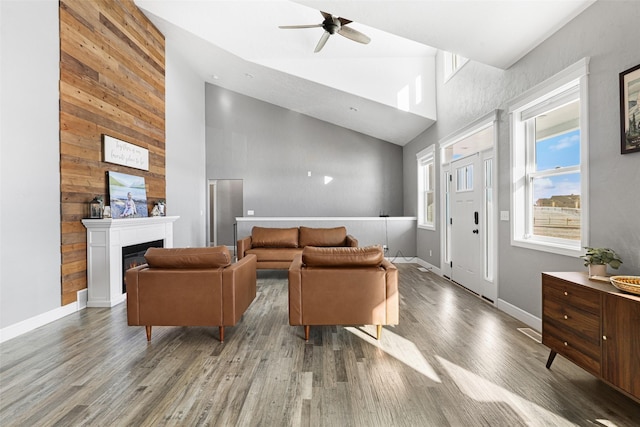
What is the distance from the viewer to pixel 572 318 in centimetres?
226

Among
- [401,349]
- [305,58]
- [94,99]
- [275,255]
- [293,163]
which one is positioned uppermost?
[305,58]

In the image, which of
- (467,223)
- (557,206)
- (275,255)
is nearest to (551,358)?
(557,206)

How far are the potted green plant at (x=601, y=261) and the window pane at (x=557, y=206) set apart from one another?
0.76 m

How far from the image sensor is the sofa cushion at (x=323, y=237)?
631 centimetres

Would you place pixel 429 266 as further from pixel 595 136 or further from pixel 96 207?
pixel 96 207

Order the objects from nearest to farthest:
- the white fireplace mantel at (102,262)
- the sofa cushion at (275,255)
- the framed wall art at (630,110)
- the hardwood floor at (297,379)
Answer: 1. the hardwood floor at (297,379)
2. the framed wall art at (630,110)
3. the white fireplace mantel at (102,262)
4. the sofa cushion at (275,255)

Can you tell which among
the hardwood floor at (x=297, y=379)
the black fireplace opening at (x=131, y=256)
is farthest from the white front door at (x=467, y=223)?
the black fireplace opening at (x=131, y=256)

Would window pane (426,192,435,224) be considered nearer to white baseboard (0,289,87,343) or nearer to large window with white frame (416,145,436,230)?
large window with white frame (416,145,436,230)

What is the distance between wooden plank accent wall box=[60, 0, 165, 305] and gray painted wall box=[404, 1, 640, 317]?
16.5 feet

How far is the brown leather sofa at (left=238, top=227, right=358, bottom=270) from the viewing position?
5891mm

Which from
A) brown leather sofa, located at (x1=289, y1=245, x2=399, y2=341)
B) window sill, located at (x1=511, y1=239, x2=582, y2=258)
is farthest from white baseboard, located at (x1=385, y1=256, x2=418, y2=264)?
brown leather sofa, located at (x1=289, y1=245, x2=399, y2=341)

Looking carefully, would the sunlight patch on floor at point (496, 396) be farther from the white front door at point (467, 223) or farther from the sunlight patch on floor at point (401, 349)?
the white front door at point (467, 223)

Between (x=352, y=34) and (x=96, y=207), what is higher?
(x=352, y=34)

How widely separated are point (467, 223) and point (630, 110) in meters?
2.89
